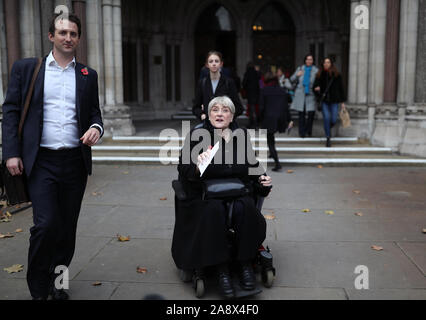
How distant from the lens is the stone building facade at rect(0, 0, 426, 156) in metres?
9.96

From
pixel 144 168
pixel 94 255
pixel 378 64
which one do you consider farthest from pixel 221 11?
pixel 94 255

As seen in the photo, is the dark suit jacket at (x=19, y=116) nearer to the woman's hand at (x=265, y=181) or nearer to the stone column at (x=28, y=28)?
the woman's hand at (x=265, y=181)

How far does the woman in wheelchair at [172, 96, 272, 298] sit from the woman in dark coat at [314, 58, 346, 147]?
6.40m

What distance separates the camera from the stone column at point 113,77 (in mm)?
11609

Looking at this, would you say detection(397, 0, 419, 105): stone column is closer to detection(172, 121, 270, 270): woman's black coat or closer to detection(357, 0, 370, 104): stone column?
detection(357, 0, 370, 104): stone column

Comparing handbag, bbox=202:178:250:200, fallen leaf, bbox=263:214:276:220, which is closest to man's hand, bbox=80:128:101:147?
handbag, bbox=202:178:250:200

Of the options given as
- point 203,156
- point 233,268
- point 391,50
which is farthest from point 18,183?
point 391,50

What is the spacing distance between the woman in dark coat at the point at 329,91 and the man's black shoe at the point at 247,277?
22.9 ft

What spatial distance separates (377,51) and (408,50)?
714mm

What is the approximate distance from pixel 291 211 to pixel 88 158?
319 cm

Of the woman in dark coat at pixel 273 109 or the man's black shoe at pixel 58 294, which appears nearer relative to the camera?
the man's black shoe at pixel 58 294

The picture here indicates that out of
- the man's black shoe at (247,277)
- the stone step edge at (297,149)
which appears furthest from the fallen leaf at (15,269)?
the stone step edge at (297,149)
